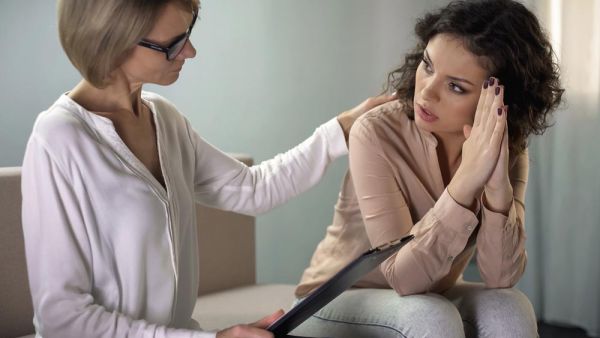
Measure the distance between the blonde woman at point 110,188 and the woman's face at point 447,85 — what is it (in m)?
0.48

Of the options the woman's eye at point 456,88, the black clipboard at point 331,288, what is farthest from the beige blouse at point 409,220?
the black clipboard at point 331,288

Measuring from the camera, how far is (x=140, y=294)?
148 cm

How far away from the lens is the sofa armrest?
2297 millimetres

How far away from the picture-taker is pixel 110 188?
4.71 feet

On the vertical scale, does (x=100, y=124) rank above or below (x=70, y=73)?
above

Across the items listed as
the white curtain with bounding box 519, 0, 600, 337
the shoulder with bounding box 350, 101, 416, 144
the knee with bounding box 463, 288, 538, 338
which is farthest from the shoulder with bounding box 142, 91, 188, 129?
the white curtain with bounding box 519, 0, 600, 337

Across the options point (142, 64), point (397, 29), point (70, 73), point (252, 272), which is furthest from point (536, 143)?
point (142, 64)

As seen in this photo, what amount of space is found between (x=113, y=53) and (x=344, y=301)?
665 mm

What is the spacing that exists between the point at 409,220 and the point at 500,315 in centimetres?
25

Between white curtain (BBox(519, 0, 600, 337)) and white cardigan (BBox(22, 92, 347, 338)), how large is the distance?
1827 mm

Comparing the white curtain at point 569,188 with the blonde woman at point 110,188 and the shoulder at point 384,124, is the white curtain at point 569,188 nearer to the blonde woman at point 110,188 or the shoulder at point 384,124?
the shoulder at point 384,124

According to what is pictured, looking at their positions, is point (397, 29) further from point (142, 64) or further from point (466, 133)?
point (142, 64)

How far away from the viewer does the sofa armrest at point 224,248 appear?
2.30m

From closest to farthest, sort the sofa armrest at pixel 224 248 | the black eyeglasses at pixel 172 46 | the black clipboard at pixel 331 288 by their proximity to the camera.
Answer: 1. the black clipboard at pixel 331 288
2. the black eyeglasses at pixel 172 46
3. the sofa armrest at pixel 224 248
